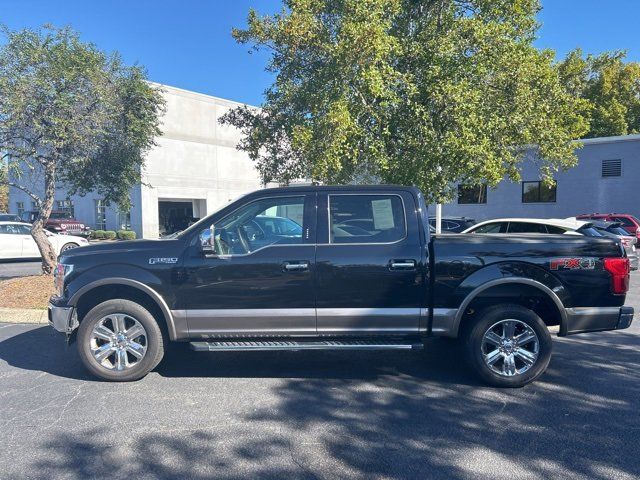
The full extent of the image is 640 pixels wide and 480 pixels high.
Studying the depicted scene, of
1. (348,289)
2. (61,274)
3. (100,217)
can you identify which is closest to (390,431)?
(348,289)

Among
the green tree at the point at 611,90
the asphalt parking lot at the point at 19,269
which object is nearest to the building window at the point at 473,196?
the green tree at the point at 611,90

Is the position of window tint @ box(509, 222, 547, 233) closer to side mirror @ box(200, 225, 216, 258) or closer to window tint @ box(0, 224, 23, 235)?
side mirror @ box(200, 225, 216, 258)

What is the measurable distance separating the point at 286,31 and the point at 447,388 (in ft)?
21.6

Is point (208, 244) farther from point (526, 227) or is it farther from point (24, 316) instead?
point (526, 227)

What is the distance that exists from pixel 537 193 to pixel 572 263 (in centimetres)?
2469

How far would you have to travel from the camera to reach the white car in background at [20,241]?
15479 mm

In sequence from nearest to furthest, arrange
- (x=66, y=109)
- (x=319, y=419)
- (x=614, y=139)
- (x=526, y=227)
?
(x=319, y=419), (x=66, y=109), (x=526, y=227), (x=614, y=139)

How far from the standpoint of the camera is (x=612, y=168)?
2467 centimetres

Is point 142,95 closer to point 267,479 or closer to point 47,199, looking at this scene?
point 47,199

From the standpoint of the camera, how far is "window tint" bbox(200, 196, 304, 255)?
15.7 feet

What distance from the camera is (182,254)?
4.71 m

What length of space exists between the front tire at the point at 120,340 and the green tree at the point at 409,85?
4270mm

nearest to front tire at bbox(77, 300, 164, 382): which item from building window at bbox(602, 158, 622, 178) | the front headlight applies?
the front headlight

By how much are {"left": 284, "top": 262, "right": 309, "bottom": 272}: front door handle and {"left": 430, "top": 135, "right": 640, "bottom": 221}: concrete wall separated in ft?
66.7
